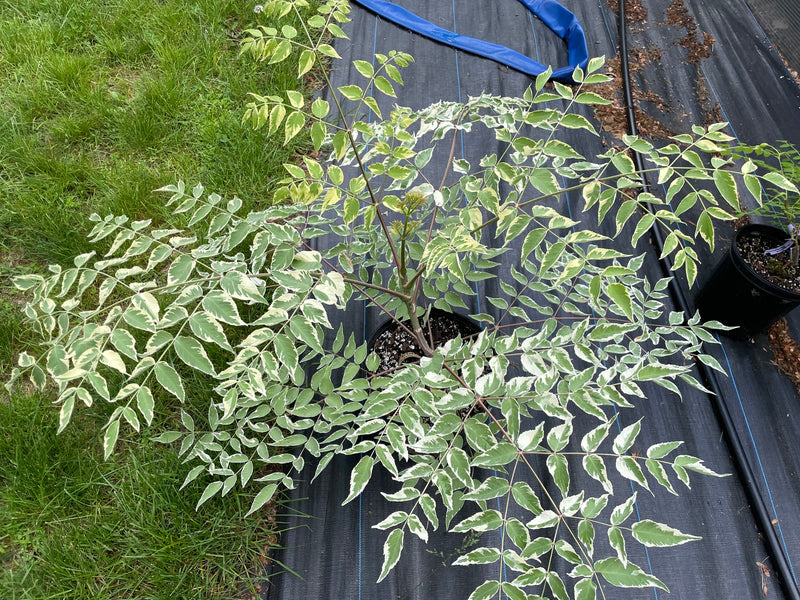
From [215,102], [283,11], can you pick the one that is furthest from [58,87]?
[283,11]

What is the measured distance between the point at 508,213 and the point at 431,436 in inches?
19.5

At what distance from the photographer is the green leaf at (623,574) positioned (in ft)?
2.67

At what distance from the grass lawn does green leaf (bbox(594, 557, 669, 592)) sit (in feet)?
3.97

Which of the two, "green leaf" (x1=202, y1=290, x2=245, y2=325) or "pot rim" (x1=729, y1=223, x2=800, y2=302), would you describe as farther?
"pot rim" (x1=729, y1=223, x2=800, y2=302)

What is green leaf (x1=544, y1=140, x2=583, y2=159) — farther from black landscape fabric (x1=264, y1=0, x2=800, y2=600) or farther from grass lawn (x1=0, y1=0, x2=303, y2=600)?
grass lawn (x1=0, y1=0, x2=303, y2=600)

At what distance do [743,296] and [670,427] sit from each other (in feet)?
2.01

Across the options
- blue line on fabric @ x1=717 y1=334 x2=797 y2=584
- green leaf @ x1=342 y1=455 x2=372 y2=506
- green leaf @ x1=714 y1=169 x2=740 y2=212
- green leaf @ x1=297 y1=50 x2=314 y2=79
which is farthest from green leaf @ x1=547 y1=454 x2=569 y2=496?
blue line on fabric @ x1=717 y1=334 x2=797 y2=584

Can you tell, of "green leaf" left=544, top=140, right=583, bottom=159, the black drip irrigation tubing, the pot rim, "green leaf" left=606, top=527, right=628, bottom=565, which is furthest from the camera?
the pot rim

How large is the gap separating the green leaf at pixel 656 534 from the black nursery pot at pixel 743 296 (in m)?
1.50

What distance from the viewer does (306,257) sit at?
1021 mm

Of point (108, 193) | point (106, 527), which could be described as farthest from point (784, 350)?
point (108, 193)

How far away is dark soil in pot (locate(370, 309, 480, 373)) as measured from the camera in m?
1.77

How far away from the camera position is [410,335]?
1.82m

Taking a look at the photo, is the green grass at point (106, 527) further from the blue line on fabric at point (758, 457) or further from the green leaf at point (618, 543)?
the blue line on fabric at point (758, 457)
